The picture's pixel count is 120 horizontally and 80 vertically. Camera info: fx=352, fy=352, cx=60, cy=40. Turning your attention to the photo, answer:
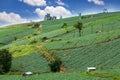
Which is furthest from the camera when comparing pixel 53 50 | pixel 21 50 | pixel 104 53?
pixel 21 50

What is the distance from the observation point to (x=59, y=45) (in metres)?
148

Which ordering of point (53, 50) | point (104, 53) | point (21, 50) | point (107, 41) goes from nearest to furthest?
→ point (104, 53), point (107, 41), point (53, 50), point (21, 50)

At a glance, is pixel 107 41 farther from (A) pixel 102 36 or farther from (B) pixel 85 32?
(B) pixel 85 32

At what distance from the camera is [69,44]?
14475 centimetres

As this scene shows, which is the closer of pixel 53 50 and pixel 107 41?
pixel 107 41

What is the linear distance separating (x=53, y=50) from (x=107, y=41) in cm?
2253

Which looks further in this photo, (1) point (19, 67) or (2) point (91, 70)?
(1) point (19, 67)

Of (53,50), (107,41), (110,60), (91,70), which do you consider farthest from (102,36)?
(91,70)

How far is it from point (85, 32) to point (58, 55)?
181ft

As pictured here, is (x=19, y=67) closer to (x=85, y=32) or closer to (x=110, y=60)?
A: (x=110, y=60)

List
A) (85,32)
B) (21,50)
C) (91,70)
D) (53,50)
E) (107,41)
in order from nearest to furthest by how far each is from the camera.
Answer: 1. (91,70)
2. (107,41)
3. (53,50)
4. (21,50)
5. (85,32)

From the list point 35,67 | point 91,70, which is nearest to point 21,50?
point 35,67

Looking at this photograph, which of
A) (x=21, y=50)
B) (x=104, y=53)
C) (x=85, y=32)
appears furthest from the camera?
(x=85, y=32)

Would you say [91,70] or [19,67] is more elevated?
[91,70]
